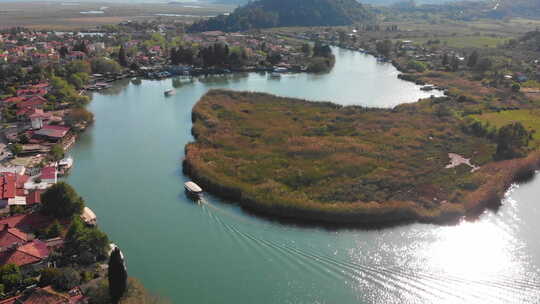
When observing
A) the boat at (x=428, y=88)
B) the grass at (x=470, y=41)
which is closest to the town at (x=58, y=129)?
the boat at (x=428, y=88)

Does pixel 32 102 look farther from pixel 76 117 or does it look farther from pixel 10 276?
pixel 10 276

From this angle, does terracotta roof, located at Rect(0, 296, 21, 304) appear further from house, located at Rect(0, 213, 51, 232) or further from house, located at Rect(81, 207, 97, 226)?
house, located at Rect(81, 207, 97, 226)

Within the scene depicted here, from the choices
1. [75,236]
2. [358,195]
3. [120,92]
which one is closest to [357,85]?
[120,92]

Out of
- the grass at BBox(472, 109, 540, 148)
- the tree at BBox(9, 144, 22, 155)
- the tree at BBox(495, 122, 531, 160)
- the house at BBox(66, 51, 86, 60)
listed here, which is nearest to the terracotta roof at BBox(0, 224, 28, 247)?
the tree at BBox(9, 144, 22, 155)

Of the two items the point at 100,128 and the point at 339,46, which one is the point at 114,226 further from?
the point at 339,46

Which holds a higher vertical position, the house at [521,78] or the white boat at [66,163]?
the house at [521,78]

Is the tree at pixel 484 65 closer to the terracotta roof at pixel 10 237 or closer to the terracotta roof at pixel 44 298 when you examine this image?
the terracotta roof at pixel 10 237

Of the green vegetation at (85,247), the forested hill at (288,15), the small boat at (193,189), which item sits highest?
the forested hill at (288,15)
